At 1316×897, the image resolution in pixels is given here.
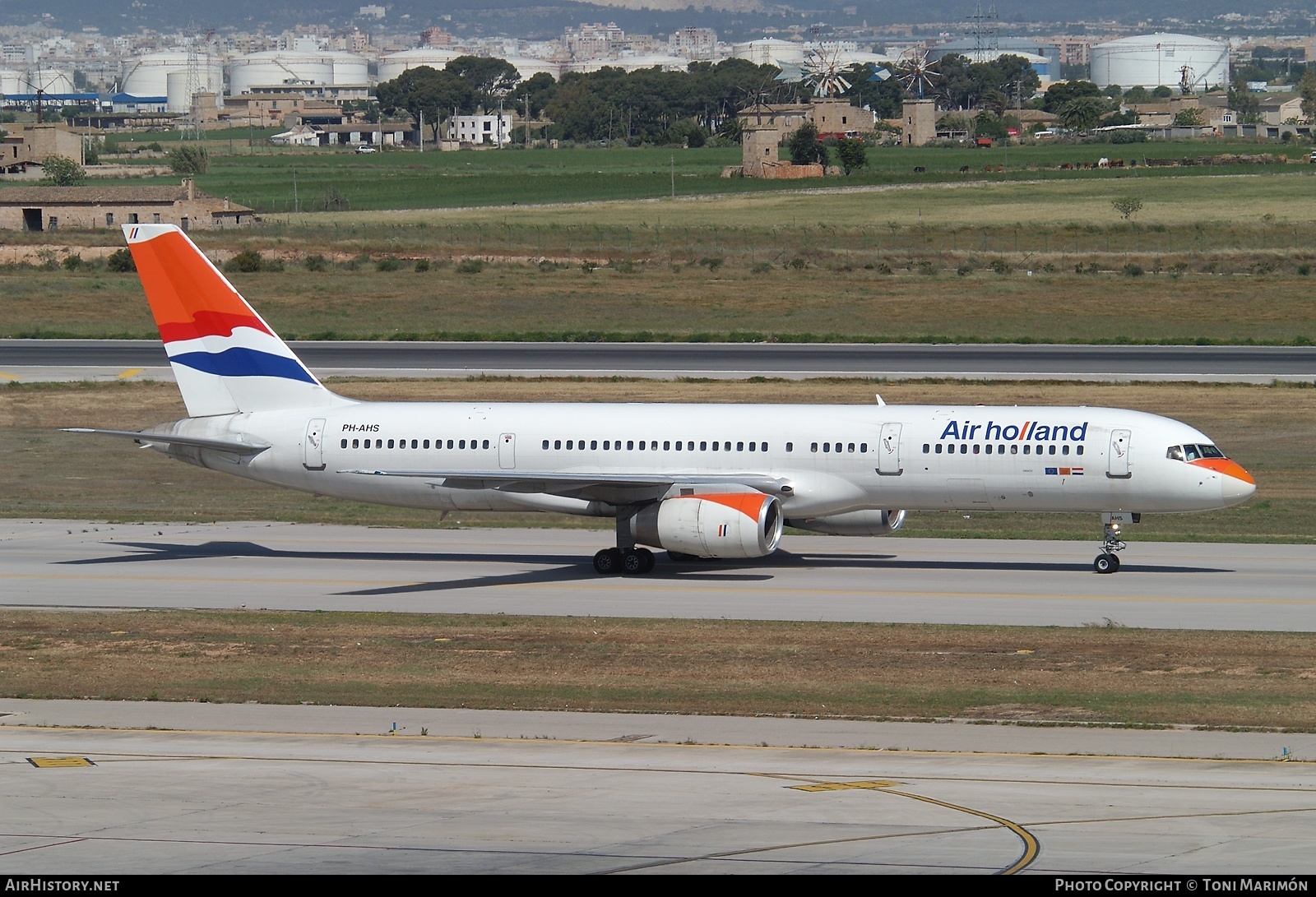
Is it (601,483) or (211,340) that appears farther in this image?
(211,340)

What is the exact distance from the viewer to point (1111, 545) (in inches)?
1510

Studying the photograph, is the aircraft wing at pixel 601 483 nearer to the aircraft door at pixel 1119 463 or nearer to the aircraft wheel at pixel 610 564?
the aircraft wheel at pixel 610 564

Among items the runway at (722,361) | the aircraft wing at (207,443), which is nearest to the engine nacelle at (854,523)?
the aircraft wing at (207,443)

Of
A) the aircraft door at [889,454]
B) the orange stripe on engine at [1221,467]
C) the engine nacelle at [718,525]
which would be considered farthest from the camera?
the aircraft door at [889,454]

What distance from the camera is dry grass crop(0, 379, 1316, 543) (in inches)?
1838

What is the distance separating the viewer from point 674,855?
1680cm

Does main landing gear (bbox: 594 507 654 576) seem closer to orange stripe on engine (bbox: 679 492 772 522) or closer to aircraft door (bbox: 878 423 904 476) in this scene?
orange stripe on engine (bbox: 679 492 772 522)

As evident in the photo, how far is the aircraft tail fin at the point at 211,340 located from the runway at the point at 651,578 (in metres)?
4.04

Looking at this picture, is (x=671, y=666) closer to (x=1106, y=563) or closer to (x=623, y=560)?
(x=623, y=560)

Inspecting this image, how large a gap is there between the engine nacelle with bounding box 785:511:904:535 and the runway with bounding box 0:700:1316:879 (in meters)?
15.4

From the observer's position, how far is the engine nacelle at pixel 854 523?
39875 mm

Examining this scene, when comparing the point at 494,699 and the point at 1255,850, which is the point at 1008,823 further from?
the point at 494,699

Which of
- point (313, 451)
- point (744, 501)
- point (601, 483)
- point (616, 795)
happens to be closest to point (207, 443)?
point (313, 451)

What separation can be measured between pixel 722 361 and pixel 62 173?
128 meters
